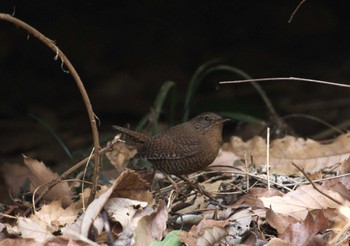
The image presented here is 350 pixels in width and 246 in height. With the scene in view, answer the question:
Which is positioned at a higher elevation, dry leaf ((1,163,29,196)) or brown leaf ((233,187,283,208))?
brown leaf ((233,187,283,208))

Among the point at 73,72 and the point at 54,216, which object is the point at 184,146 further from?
the point at 73,72

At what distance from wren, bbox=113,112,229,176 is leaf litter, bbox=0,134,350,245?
22 centimetres

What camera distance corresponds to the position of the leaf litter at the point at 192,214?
3.04 metres

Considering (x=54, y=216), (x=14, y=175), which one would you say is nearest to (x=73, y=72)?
(x=54, y=216)

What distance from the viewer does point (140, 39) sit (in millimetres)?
7070

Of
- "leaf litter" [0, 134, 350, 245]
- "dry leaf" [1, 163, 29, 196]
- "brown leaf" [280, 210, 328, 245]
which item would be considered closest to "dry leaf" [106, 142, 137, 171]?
"dry leaf" [1, 163, 29, 196]

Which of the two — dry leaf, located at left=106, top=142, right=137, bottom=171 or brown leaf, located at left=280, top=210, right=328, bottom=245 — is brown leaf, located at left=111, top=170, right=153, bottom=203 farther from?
dry leaf, located at left=106, top=142, right=137, bottom=171

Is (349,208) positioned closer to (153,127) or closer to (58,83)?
(153,127)

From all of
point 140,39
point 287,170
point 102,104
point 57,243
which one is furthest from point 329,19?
point 57,243

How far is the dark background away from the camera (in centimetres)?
670

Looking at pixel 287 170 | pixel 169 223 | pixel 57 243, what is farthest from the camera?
pixel 287 170

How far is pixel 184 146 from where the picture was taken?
175 inches

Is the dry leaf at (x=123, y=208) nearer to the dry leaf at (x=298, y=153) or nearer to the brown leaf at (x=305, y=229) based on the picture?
the brown leaf at (x=305, y=229)

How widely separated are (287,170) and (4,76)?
11.2 ft
